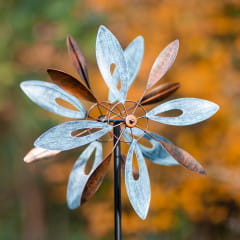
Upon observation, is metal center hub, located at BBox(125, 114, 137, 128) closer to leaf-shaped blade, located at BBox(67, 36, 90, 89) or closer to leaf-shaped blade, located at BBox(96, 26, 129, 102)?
leaf-shaped blade, located at BBox(96, 26, 129, 102)

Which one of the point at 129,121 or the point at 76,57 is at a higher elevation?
the point at 76,57

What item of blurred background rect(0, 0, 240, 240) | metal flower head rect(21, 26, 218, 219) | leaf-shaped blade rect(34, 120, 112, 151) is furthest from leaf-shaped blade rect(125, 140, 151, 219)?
blurred background rect(0, 0, 240, 240)

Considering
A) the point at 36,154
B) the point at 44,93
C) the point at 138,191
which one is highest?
the point at 44,93

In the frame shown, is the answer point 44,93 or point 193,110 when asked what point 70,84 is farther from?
point 193,110

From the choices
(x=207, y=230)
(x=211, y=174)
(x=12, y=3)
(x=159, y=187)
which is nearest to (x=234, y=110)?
(x=211, y=174)

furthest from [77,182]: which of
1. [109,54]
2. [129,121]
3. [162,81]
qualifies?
[162,81]
